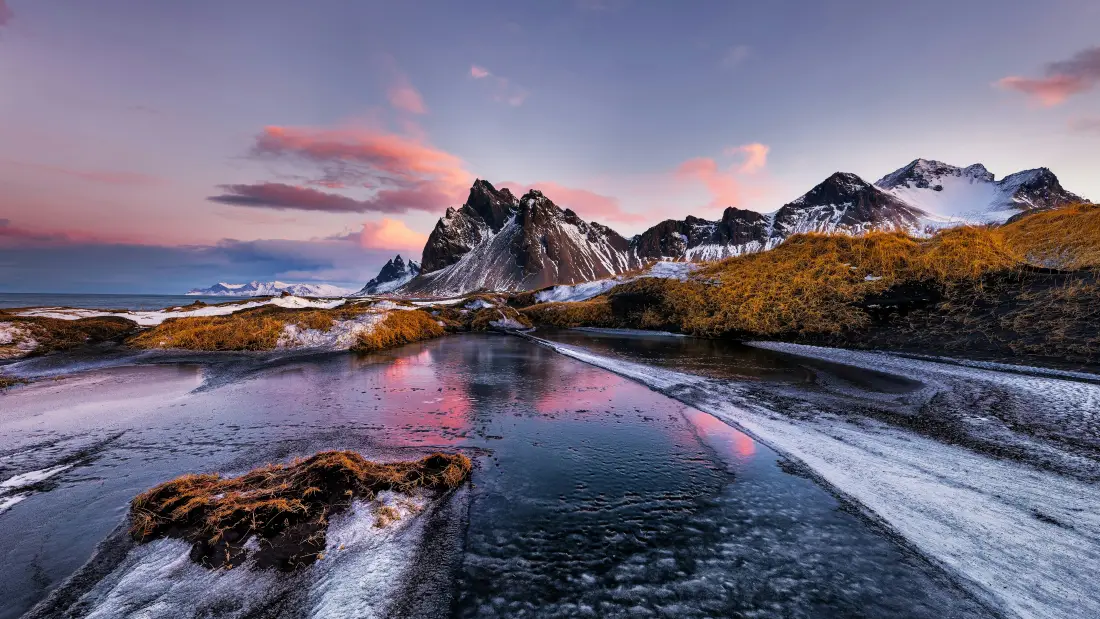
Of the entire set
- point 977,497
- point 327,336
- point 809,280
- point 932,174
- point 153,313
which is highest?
point 932,174

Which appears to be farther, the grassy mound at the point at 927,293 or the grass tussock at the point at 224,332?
the grass tussock at the point at 224,332

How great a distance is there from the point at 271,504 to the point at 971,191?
25019 centimetres

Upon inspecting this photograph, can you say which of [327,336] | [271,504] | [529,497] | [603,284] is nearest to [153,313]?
[327,336]

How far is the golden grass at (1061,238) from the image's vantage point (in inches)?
472

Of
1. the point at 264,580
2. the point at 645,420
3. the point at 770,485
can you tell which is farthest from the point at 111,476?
the point at 770,485

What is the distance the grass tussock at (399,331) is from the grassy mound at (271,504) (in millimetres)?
14377

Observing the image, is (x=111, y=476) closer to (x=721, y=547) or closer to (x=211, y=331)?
(x=721, y=547)

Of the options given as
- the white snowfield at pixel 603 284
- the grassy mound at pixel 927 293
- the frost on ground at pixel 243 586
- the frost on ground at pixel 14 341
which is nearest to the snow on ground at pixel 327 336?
the frost on ground at pixel 14 341

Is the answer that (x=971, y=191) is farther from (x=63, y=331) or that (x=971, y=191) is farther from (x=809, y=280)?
(x=63, y=331)

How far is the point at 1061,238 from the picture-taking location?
13227 mm

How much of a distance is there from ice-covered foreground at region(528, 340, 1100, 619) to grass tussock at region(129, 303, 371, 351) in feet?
61.1

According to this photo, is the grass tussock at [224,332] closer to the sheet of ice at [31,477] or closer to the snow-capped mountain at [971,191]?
the sheet of ice at [31,477]

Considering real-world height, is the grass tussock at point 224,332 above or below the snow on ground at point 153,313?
below

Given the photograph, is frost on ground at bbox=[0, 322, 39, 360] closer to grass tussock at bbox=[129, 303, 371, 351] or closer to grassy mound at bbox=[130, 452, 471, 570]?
grass tussock at bbox=[129, 303, 371, 351]
